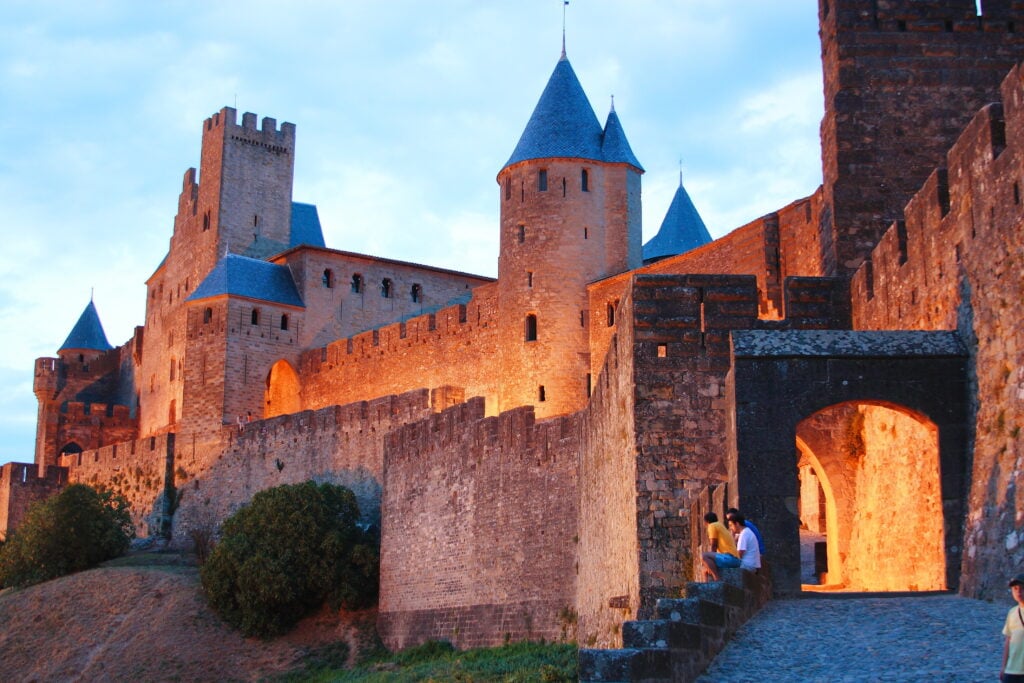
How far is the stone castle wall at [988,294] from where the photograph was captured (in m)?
13.3

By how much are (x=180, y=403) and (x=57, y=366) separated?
50.0 feet

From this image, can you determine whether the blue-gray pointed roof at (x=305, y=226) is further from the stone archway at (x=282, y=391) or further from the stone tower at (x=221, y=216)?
the stone archway at (x=282, y=391)

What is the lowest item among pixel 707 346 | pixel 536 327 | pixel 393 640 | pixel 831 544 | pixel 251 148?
pixel 393 640

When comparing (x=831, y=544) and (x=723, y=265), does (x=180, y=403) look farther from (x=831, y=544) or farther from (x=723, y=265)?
(x=831, y=544)

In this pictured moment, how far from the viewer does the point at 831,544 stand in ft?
61.8

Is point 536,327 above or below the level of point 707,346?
above

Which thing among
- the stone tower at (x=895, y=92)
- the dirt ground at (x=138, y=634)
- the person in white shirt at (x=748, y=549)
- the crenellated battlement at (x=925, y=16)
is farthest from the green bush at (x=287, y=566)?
the person in white shirt at (x=748, y=549)

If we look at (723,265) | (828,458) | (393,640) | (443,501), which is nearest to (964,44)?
(828,458)

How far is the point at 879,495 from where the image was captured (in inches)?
683

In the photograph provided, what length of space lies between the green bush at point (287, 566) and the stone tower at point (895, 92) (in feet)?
56.1

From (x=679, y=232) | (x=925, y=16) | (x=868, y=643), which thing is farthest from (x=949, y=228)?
(x=679, y=232)

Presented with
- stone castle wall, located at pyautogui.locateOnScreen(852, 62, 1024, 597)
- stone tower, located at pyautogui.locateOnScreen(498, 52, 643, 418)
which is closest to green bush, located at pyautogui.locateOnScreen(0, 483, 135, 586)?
stone tower, located at pyautogui.locateOnScreen(498, 52, 643, 418)

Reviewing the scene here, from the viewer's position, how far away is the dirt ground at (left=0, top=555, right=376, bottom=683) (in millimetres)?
33562

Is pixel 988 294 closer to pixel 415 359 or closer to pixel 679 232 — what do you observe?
pixel 415 359
